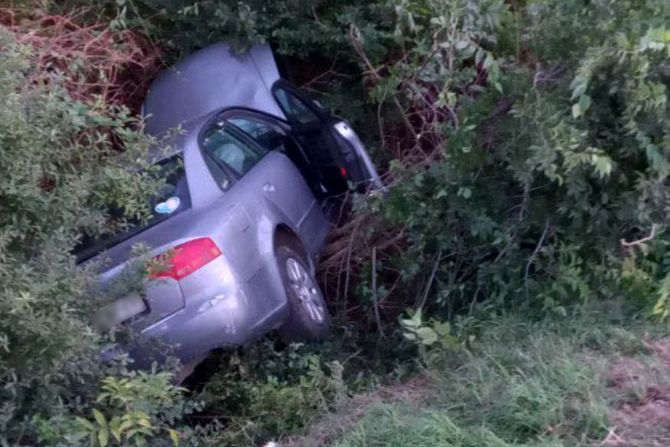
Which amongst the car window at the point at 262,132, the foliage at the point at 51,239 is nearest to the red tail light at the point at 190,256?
the foliage at the point at 51,239

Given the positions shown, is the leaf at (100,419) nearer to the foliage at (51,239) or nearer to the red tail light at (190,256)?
the foliage at (51,239)

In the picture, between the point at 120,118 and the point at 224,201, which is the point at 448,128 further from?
the point at 120,118

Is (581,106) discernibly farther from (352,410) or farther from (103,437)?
(103,437)

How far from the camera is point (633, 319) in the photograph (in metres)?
5.74

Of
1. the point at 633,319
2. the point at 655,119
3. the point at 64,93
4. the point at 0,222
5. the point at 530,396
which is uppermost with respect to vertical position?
the point at 64,93

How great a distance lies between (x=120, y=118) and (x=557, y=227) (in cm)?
255

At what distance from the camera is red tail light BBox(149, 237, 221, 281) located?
20.3 feet

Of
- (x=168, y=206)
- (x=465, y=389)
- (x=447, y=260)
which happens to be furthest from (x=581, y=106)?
(x=168, y=206)

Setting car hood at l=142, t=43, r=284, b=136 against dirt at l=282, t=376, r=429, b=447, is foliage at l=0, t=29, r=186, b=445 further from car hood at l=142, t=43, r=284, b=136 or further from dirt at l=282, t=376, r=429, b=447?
car hood at l=142, t=43, r=284, b=136

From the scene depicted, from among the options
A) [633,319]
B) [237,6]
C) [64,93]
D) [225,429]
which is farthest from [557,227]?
[237,6]

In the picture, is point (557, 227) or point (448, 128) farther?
point (448, 128)

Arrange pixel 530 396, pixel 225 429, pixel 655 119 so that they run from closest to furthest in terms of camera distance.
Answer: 1. pixel 530 396
2. pixel 655 119
3. pixel 225 429

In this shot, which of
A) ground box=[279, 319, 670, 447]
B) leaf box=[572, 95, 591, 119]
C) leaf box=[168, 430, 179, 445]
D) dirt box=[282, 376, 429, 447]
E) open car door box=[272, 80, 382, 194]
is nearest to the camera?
ground box=[279, 319, 670, 447]

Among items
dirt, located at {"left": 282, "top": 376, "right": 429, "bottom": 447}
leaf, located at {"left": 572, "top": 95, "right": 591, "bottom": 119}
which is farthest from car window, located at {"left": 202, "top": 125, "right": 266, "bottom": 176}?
leaf, located at {"left": 572, "top": 95, "right": 591, "bottom": 119}
